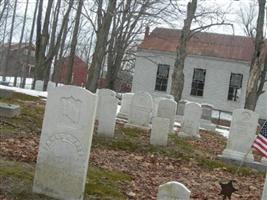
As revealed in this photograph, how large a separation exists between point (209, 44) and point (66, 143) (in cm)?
3449

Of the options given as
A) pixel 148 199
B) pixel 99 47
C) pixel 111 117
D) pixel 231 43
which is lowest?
pixel 148 199

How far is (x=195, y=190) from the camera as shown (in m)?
8.53

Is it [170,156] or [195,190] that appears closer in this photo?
[195,190]

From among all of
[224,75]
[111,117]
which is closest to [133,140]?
[111,117]

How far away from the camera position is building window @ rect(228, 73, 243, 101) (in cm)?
3803

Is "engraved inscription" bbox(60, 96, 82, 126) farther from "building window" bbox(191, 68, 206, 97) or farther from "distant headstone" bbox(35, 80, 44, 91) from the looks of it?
"building window" bbox(191, 68, 206, 97)

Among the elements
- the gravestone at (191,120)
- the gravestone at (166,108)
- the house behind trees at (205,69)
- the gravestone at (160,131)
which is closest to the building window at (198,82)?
the house behind trees at (205,69)

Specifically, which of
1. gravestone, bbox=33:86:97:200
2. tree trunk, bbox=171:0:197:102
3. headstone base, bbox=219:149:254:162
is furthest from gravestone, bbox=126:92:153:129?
gravestone, bbox=33:86:97:200

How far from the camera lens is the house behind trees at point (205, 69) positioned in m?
38.0

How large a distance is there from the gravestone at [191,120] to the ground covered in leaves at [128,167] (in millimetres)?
1775

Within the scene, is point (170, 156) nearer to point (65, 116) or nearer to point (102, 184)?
point (102, 184)

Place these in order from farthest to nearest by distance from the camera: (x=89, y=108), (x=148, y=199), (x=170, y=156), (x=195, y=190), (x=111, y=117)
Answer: (x=111, y=117)
(x=170, y=156)
(x=195, y=190)
(x=148, y=199)
(x=89, y=108)

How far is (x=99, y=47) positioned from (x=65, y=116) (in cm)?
1412

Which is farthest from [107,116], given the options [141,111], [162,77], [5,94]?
[162,77]
